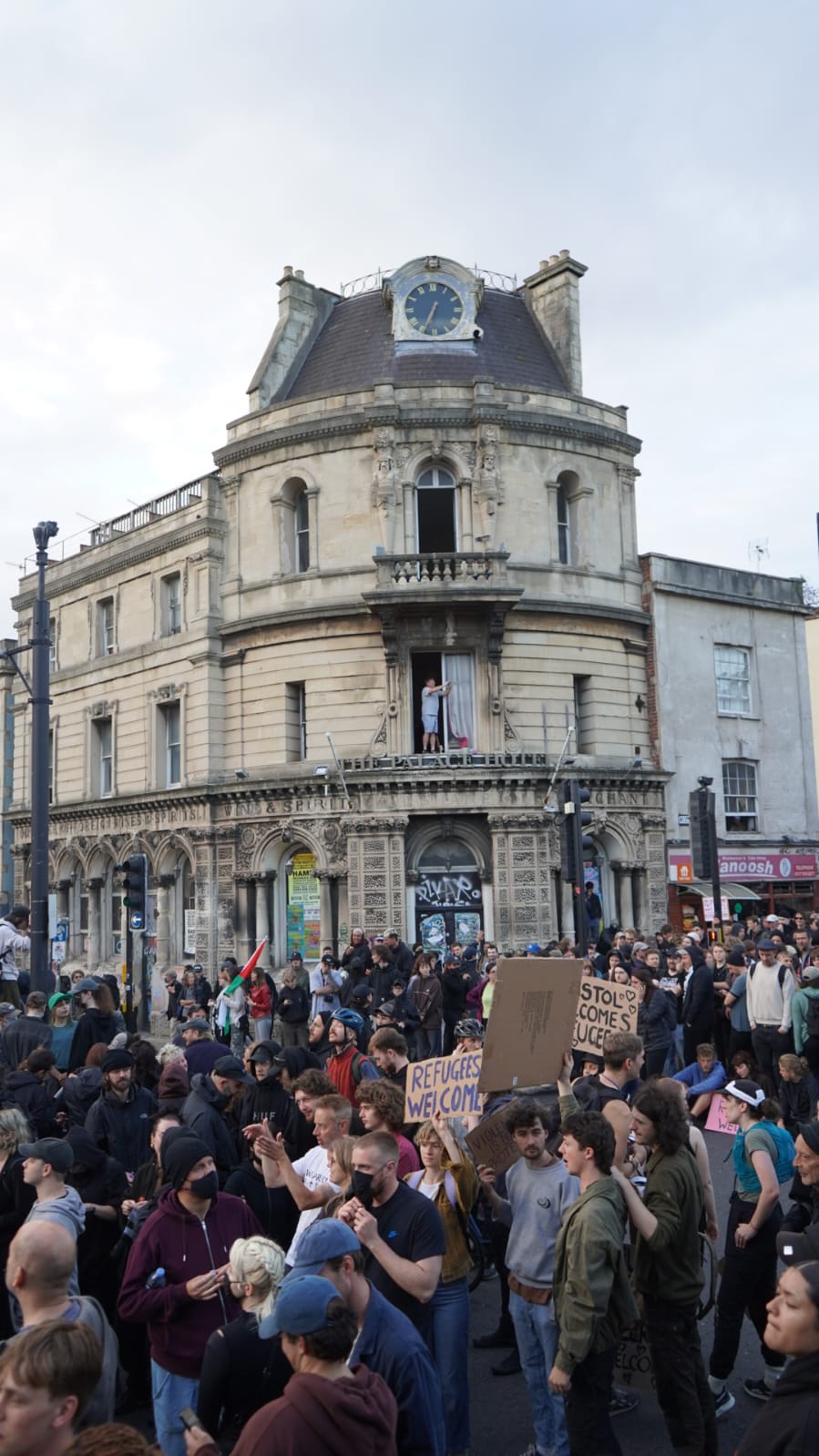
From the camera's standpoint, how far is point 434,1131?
5.80m

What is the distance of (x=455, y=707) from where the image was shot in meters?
26.5

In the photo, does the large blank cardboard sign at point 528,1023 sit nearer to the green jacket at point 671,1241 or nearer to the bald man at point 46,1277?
the green jacket at point 671,1241

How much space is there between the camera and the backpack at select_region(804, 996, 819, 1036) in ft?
38.7

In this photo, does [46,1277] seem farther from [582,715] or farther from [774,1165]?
[582,715]

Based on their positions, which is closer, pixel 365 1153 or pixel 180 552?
pixel 365 1153

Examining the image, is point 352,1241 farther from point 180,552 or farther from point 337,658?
point 180,552

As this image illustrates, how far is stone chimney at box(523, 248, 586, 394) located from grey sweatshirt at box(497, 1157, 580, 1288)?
2653 cm

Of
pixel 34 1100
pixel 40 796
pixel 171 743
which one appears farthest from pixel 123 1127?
pixel 171 743

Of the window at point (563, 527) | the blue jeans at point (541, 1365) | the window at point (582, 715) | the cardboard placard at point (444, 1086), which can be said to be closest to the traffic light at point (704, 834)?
the window at point (582, 715)

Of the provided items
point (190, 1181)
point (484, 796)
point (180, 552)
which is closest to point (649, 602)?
point (484, 796)

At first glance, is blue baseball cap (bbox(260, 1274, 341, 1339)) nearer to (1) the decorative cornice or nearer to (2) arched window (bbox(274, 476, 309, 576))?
(1) the decorative cornice

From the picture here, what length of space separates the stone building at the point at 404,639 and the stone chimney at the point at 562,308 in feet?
0.25

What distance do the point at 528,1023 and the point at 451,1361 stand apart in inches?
82.3

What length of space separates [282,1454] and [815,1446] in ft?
4.91
